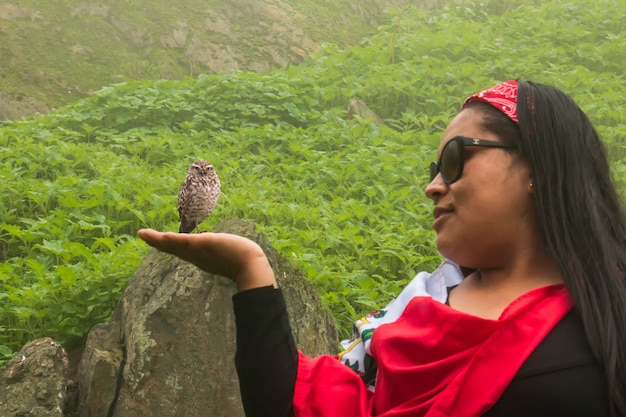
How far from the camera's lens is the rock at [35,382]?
3.89 m

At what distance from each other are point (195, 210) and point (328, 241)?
1.97 metres

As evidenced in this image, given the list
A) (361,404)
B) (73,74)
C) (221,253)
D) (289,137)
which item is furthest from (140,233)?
(73,74)

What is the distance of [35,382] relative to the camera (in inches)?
157

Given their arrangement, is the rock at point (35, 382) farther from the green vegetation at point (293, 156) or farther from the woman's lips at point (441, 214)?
the woman's lips at point (441, 214)

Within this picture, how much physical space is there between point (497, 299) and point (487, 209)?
21 cm

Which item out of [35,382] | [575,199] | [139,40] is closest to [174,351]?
[35,382]

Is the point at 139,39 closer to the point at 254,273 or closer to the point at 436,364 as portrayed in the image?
the point at 254,273

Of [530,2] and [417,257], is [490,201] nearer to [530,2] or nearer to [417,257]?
[417,257]

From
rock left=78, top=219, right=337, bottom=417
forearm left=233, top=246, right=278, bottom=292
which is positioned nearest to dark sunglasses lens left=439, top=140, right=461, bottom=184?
forearm left=233, top=246, right=278, bottom=292

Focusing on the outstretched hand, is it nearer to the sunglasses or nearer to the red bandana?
the sunglasses

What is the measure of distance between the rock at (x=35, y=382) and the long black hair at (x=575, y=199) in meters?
3.21

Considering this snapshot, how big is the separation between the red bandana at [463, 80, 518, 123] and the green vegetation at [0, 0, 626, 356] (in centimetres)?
187

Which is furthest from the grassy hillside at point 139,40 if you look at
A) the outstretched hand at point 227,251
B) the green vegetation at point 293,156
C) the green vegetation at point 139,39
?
the outstretched hand at point 227,251

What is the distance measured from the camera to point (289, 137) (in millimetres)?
9094
